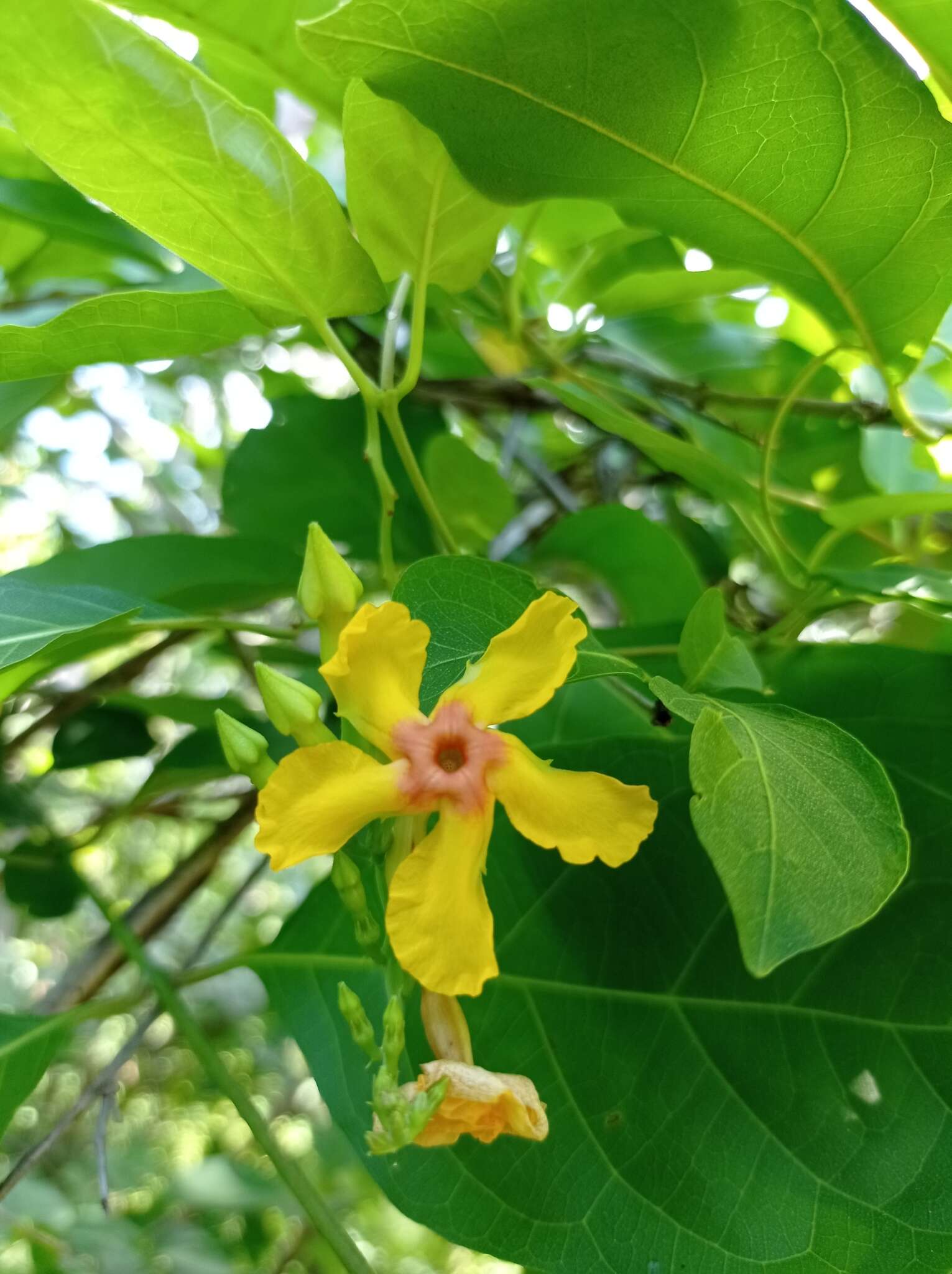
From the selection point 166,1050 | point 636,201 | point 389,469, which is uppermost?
point 636,201

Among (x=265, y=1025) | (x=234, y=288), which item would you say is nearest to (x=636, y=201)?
(x=234, y=288)

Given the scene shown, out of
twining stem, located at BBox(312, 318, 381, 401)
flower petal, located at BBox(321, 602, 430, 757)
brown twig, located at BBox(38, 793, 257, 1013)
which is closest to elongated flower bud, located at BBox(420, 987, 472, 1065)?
flower petal, located at BBox(321, 602, 430, 757)

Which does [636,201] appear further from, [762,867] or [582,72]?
[762,867]

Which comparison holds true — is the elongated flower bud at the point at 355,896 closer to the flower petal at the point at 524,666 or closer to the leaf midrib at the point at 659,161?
the flower petal at the point at 524,666

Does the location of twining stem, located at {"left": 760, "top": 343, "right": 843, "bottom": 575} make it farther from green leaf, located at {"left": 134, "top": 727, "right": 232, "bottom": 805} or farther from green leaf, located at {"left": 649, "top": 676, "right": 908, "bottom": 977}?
green leaf, located at {"left": 134, "top": 727, "right": 232, "bottom": 805}

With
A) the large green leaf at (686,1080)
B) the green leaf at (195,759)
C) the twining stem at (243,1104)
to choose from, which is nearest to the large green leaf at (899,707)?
the large green leaf at (686,1080)
